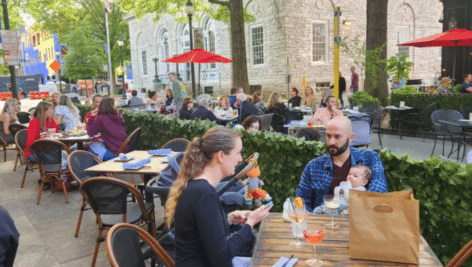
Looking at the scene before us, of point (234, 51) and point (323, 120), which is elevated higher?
point (234, 51)

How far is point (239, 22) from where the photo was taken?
1448 centimetres

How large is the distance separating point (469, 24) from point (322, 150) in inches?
575

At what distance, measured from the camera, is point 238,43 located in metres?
14.7

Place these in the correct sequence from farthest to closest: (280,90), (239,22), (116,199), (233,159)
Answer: (280,90)
(239,22)
(116,199)
(233,159)

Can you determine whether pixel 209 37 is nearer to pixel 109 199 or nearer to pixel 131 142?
pixel 131 142

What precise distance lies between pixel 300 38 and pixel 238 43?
24.6ft

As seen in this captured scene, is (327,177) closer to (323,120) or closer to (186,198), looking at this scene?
(186,198)

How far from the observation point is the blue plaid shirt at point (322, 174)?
327 centimetres

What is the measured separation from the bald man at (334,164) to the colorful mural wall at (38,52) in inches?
2163

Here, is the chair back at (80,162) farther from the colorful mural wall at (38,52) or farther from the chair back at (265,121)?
the colorful mural wall at (38,52)

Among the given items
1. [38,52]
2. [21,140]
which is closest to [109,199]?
[21,140]

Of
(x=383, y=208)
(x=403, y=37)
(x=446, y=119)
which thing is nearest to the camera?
(x=383, y=208)

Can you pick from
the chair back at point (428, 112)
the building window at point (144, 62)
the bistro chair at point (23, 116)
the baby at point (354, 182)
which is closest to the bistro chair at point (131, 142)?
the baby at point (354, 182)

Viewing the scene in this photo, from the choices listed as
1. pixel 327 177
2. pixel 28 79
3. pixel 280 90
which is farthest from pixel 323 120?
pixel 28 79
